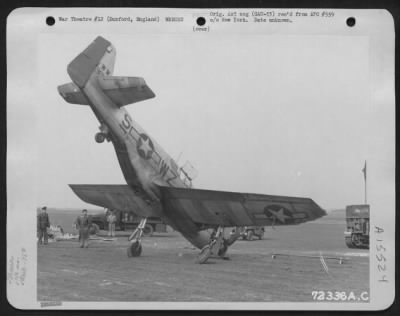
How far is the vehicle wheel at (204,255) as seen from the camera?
2.55m

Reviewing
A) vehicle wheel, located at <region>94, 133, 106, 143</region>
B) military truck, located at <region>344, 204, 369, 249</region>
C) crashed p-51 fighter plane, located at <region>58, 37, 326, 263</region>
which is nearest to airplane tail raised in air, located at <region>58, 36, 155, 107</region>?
crashed p-51 fighter plane, located at <region>58, 37, 326, 263</region>

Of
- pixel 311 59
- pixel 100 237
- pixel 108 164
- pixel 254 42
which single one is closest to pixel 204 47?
pixel 254 42

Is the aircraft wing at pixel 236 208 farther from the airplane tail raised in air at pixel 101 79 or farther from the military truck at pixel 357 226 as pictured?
the airplane tail raised in air at pixel 101 79

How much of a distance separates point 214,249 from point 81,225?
0.53 metres

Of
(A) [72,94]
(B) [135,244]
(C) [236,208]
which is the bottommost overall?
(B) [135,244]

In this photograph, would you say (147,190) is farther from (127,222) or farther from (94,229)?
(94,229)

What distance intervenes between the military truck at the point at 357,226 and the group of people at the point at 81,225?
914mm

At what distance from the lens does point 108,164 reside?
256 cm

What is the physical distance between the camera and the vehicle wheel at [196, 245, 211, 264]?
2.55m

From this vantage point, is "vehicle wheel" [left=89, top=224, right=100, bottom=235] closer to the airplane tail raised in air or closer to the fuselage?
the fuselage

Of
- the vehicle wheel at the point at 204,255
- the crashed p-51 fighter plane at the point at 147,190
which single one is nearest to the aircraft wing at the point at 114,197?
Result: the crashed p-51 fighter plane at the point at 147,190

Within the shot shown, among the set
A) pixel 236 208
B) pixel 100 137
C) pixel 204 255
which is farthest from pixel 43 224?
pixel 236 208

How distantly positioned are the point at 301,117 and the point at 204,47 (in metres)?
0.47

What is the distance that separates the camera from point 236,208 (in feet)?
8.43
